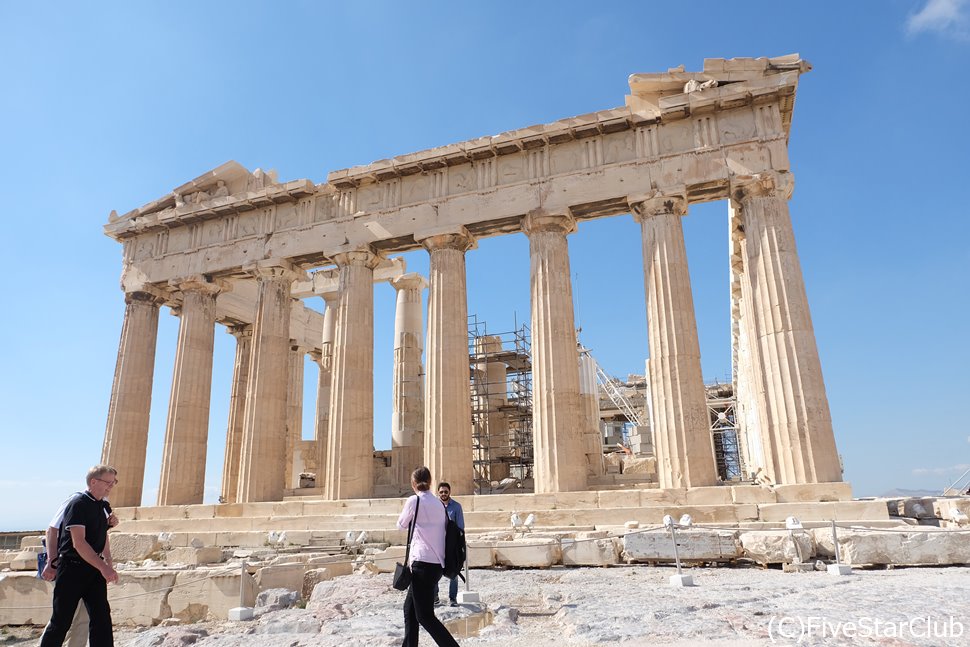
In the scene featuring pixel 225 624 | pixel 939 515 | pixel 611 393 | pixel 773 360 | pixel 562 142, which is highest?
pixel 562 142

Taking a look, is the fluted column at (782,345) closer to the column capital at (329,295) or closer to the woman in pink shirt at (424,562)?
the woman in pink shirt at (424,562)

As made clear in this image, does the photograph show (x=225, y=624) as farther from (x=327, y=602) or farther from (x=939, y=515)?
(x=939, y=515)

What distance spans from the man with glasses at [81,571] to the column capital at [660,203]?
1490 cm

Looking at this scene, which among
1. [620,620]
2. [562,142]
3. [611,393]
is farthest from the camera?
[611,393]

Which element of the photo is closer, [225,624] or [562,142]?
[225,624]

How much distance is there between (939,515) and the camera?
1173cm

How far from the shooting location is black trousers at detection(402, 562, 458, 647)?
14.8ft

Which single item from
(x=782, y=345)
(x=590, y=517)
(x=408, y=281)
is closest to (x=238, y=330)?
(x=408, y=281)

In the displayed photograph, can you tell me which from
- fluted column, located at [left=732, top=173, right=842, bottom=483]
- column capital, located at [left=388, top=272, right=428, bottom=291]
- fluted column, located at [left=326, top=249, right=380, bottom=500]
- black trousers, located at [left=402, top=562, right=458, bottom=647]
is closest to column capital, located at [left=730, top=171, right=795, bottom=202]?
fluted column, located at [left=732, top=173, right=842, bottom=483]

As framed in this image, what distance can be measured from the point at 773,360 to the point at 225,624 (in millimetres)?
12745

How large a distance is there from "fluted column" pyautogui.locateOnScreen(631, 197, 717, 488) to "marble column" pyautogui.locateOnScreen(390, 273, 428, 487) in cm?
930

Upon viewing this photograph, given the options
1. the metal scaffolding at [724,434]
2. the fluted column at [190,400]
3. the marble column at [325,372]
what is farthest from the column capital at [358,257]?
the metal scaffolding at [724,434]

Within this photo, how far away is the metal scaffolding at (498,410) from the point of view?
24000mm

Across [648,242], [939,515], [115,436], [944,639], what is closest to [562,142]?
[648,242]
